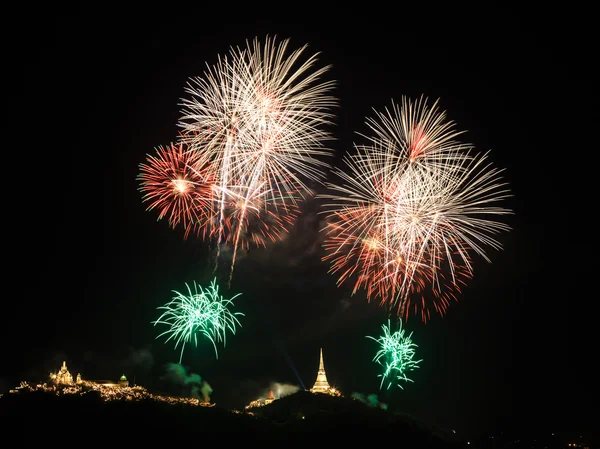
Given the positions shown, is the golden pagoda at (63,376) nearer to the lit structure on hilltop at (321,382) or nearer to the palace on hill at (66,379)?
the palace on hill at (66,379)

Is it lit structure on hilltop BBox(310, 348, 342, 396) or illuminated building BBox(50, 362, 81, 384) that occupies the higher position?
lit structure on hilltop BBox(310, 348, 342, 396)

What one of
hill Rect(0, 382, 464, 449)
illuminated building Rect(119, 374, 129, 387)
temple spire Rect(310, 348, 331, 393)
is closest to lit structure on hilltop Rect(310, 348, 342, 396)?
temple spire Rect(310, 348, 331, 393)

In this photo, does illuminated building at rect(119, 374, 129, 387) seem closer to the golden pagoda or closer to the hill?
the golden pagoda

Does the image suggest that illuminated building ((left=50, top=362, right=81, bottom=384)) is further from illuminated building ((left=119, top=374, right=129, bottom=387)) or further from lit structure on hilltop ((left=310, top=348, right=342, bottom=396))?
lit structure on hilltop ((left=310, top=348, right=342, bottom=396))

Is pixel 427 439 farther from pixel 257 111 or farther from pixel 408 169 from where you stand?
pixel 257 111

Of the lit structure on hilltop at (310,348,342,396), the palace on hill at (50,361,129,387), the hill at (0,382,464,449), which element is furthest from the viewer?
the lit structure on hilltop at (310,348,342,396)

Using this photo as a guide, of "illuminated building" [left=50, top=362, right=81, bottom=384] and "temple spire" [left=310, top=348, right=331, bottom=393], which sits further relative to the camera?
"temple spire" [left=310, top=348, right=331, bottom=393]

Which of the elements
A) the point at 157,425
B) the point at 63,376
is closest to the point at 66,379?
the point at 63,376

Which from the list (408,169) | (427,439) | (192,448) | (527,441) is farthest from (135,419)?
(527,441)

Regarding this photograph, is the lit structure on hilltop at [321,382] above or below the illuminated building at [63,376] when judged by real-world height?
above

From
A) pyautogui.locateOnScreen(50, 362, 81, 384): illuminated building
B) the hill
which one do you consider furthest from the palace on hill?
the hill

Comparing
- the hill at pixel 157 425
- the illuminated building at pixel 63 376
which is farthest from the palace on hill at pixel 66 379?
the hill at pixel 157 425

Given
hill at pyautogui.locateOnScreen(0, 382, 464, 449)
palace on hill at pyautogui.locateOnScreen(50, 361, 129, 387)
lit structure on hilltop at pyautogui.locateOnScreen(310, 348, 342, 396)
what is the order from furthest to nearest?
lit structure on hilltop at pyautogui.locateOnScreen(310, 348, 342, 396)
palace on hill at pyautogui.locateOnScreen(50, 361, 129, 387)
hill at pyautogui.locateOnScreen(0, 382, 464, 449)
